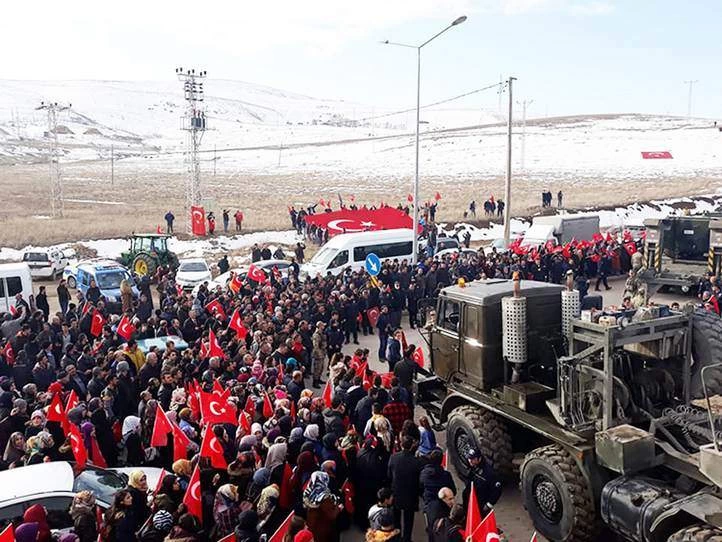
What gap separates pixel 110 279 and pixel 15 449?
13899 mm

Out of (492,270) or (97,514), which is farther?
(492,270)

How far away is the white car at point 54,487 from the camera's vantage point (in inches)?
296

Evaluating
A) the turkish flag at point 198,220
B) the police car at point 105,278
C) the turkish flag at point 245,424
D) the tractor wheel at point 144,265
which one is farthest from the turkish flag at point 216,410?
the turkish flag at point 198,220

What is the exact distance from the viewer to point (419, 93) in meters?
24.7

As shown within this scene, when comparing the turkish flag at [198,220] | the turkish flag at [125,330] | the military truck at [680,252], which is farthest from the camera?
the turkish flag at [198,220]

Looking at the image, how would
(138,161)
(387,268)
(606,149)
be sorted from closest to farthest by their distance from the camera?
(387,268), (606,149), (138,161)

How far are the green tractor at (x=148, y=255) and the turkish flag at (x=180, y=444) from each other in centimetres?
1717

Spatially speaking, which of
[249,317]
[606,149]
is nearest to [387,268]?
[249,317]

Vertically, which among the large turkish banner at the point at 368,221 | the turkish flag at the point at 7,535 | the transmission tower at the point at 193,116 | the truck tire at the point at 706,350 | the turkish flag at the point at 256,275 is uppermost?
the transmission tower at the point at 193,116

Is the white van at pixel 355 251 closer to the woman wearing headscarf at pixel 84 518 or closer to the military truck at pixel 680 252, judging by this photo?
the military truck at pixel 680 252

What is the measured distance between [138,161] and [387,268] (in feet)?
318

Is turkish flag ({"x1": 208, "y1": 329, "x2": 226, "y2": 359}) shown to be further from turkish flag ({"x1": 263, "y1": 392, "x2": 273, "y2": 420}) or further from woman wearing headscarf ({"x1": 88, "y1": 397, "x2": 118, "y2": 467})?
woman wearing headscarf ({"x1": 88, "y1": 397, "x2": 118, "y2": 467})

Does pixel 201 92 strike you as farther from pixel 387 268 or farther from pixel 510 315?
pixel 510 315

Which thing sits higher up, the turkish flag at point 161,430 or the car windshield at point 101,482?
the turkish flag at point 161,430
